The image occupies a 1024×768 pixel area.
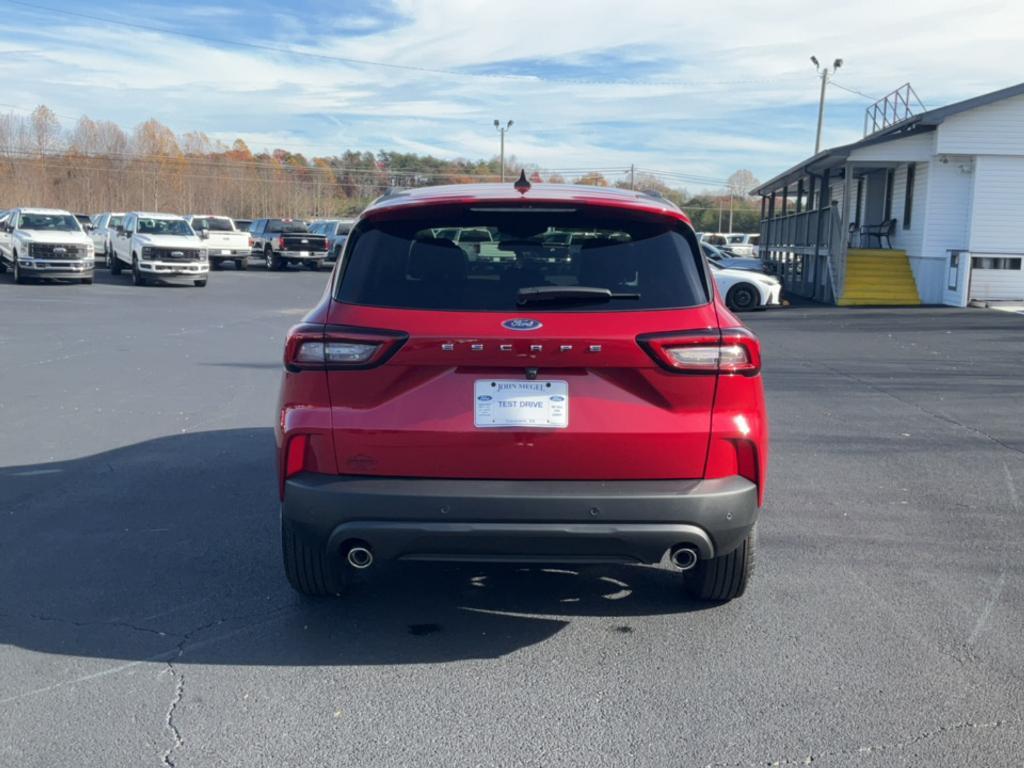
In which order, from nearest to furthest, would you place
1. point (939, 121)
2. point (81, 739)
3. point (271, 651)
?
point (81, 739) < point (271, 651) < point (939, 121)

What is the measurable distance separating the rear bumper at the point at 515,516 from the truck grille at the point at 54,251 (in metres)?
25.2

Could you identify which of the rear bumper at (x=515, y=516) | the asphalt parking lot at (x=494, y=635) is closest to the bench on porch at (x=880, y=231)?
the asphalt parking lot at (x=494, y=635)

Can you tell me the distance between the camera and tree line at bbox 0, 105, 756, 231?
260 ft

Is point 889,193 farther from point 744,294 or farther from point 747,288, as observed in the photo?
point 744,294

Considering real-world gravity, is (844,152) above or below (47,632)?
above

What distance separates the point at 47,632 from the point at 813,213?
27.0m

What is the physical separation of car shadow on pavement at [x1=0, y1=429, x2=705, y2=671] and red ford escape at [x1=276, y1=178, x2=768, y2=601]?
556 millimetres

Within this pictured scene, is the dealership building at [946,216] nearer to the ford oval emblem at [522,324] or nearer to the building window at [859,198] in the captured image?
the building window at [859,198]

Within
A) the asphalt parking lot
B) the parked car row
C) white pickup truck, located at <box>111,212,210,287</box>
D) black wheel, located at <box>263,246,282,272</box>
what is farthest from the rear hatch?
black wheel, located at <box>263,246,282,272</box>

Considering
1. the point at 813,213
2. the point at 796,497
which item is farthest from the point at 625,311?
the point at 813,213

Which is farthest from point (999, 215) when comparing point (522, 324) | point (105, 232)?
point (105, 232)

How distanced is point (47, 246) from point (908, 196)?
23.1 meters

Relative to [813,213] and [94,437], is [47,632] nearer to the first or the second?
[94,437]

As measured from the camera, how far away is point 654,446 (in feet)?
12.7
